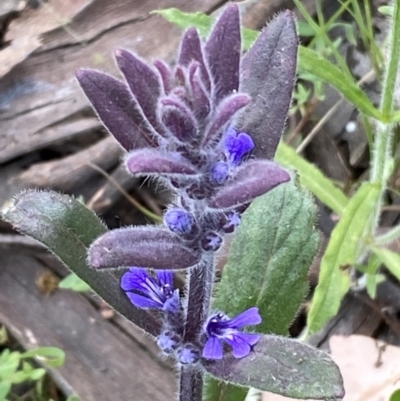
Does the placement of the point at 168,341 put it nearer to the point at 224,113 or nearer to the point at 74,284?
the point at 224,113

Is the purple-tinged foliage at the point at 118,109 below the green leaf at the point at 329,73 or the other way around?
the other way around

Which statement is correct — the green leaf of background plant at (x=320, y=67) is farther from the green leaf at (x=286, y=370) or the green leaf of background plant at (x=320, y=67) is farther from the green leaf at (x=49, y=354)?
the green leaf at (x=49, y=354)

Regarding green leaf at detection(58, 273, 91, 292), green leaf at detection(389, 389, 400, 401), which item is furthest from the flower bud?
green leaf at detection(58, 273, 91, 292)

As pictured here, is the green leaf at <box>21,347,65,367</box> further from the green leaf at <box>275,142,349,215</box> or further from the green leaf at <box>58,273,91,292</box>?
the green leaf at <box>275,142,349,215</box>

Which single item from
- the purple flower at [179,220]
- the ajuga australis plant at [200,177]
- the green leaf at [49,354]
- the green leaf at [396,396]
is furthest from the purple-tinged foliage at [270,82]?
the green leaf at [49,354]

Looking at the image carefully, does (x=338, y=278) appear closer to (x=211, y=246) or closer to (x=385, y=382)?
(x=385, y=382)

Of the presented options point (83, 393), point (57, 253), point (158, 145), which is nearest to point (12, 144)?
point (83, 393)

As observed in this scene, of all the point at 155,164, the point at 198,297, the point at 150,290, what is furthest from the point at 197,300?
the point at 155,164
